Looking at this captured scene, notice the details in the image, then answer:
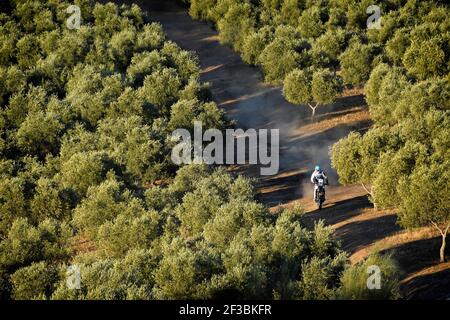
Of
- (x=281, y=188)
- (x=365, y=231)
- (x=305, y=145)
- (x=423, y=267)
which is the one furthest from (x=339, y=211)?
(x=305, y=145)

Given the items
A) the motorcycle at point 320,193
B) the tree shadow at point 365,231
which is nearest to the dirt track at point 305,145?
the tree shadow at point 365,231

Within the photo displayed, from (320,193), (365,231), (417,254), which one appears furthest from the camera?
(320,193)

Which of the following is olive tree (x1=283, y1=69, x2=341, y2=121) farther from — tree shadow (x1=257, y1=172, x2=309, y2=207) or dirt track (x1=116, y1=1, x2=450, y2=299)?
tree shadow (x1=257, y1=172, x2=309, y2=207)

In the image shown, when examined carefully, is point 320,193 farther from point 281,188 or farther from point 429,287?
point 429,287

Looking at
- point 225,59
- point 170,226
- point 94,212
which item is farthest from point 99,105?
point 225,59

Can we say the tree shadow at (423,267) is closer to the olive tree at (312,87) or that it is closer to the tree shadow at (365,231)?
the tree shadow at (365,231)

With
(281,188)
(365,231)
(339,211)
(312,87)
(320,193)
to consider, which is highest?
(312,87)

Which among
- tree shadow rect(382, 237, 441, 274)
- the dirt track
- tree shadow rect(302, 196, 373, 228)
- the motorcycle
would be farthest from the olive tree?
tree shadow rect(382, 237, 441, 274)
